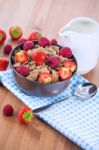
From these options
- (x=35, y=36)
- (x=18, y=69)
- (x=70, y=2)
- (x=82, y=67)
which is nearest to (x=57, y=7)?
(x=70, y=2)

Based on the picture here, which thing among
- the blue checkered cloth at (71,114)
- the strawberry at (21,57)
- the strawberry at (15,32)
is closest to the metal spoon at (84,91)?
the blue checkered cloth at (71,114)

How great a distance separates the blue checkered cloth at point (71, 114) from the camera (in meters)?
0.83

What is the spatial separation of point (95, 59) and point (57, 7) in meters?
0.35

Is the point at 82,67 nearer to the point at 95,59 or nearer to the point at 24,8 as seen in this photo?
the point at 95,59

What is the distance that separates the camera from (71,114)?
2.92 feet

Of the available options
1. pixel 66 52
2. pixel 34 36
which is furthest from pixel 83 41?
pixel 34 36

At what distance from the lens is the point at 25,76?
88 cm

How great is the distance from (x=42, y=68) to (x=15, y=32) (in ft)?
0.87

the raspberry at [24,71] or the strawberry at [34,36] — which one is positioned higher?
the strawberry at [34,36]

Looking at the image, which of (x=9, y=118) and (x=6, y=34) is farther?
(x=6, y=34)

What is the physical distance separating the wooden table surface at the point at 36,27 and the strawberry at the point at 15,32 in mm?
22

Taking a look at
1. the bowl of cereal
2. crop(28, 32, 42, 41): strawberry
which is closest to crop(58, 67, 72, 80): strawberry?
the bowl of cereal

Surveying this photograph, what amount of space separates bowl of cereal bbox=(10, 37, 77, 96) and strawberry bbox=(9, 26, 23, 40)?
0.17 m

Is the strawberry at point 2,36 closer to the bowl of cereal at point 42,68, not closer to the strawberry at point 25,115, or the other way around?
the bowl of cereal at point 42,68
